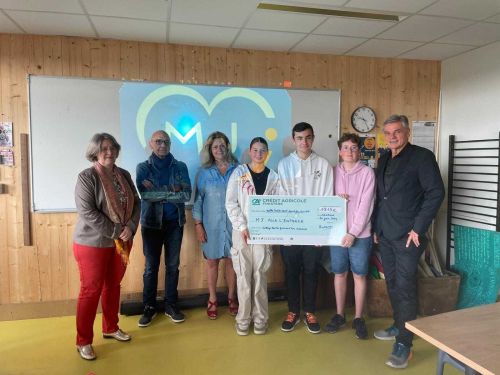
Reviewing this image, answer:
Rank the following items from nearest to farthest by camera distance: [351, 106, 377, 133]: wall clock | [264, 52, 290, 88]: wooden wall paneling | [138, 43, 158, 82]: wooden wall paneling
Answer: [138, 43, 158, 82]: wooden wall paneling, [264, 52, 290, 88]: wooden wall paneling, [351, 106, 377, 133]: wall clock

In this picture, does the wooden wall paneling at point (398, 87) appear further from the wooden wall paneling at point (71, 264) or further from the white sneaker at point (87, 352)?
the white sneaker at point (87, 352)

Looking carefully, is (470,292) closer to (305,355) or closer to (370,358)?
(370,358)

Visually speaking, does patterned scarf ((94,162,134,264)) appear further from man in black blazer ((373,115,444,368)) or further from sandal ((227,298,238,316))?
man in black blazer ((373,115,444,368))

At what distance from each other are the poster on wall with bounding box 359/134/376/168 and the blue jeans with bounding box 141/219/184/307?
2.05 m

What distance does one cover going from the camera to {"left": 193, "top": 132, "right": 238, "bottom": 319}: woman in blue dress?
3.12m

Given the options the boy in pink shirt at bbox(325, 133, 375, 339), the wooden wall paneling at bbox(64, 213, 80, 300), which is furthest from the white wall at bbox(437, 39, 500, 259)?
the wooden wall paneling at bbox(64, 213, 80, 300)

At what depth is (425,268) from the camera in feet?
11.3

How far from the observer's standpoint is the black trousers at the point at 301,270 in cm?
290

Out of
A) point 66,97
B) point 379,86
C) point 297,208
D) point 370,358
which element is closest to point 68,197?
point 66,97

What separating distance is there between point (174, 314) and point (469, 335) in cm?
238

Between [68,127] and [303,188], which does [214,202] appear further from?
[68,127]

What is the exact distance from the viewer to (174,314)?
3.13 m

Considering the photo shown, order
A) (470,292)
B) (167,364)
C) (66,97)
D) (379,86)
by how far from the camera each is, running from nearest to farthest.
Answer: (167,364)
(66,97)
(470,292)
(379,86)

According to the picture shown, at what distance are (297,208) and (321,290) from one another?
107 centimetres
